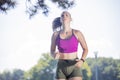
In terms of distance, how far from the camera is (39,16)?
266cm

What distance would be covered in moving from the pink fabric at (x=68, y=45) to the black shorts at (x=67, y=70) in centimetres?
11

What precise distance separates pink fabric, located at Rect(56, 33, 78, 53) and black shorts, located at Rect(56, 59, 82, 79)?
0.36 ft

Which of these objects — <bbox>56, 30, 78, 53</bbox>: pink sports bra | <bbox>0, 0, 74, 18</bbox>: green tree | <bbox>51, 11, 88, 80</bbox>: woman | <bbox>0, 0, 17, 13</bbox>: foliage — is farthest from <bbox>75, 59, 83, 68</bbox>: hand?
<bbox>0, 0, 17, 13</bbox>: foliage

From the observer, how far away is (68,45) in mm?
2434

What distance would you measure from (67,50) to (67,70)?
20cm

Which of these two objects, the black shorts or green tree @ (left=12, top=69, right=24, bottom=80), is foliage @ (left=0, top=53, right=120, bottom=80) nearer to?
green tree @ (left=12, top=69, right=24, bottom=80)

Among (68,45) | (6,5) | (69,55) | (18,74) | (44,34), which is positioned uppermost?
(6,5)

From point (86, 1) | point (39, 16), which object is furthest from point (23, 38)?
point (86, 1)

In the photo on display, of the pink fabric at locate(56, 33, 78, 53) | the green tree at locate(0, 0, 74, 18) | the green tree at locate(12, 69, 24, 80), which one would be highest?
the green tree at locate(0, 0, 74, 18)

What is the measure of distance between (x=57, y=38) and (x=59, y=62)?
0.25m

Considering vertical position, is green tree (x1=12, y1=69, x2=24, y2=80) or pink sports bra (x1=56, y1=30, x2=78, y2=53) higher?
pink sports bra (x1=56, y1=30, x2=78, y2=53)

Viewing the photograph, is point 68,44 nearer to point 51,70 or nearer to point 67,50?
point 67,50

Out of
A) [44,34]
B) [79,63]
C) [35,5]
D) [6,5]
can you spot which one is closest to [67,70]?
[79,63]

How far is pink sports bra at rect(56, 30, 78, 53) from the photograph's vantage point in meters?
2.43
